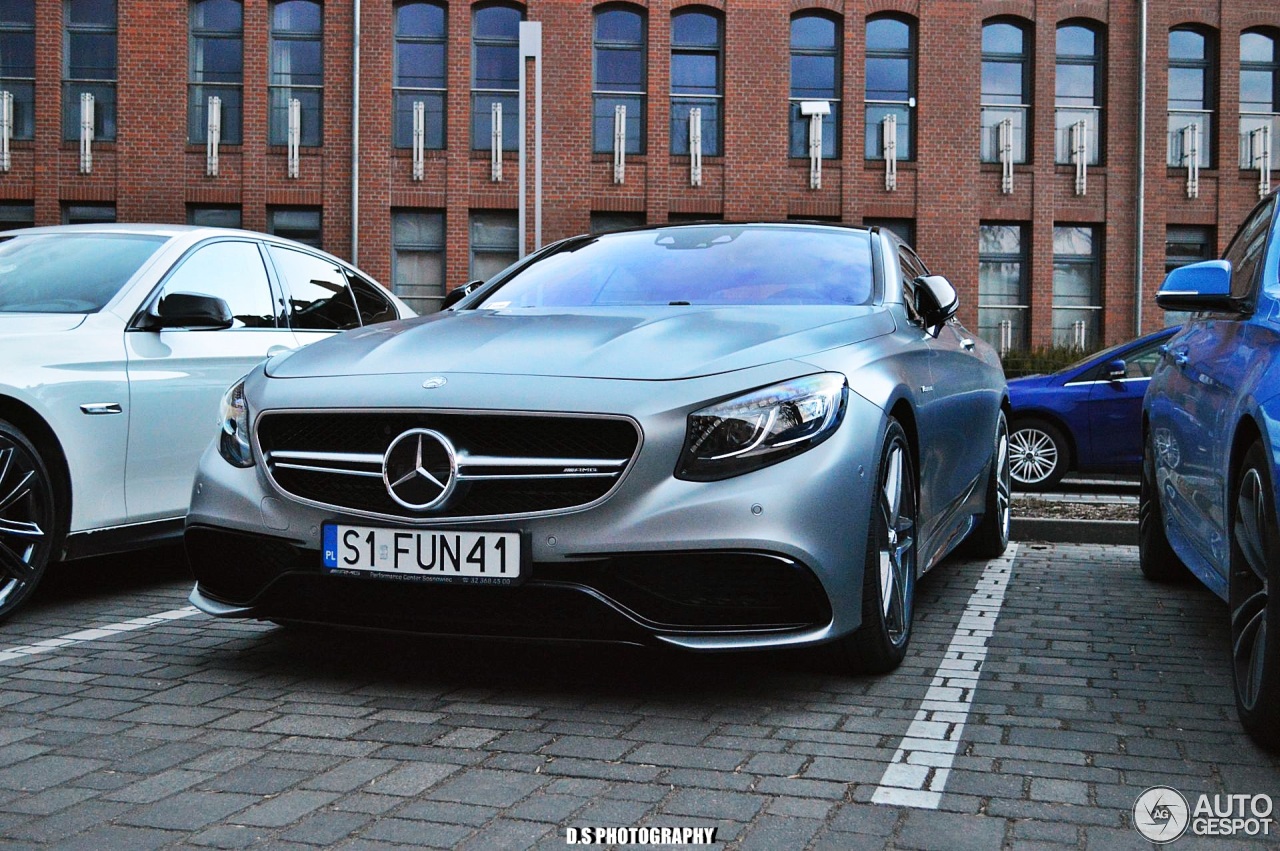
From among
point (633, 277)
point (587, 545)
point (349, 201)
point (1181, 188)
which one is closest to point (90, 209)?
point (349, 201)

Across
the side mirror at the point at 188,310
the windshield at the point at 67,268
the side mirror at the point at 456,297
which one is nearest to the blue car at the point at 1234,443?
the side mirror at the point at 456,297

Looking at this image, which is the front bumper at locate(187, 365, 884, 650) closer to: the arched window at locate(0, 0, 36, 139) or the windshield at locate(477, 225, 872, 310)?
the windshield at locate(477, 225, 872, 310)

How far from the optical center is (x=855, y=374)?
406cm

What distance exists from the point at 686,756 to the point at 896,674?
4.04 ft

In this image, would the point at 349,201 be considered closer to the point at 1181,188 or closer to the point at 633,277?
the point at 1181,188

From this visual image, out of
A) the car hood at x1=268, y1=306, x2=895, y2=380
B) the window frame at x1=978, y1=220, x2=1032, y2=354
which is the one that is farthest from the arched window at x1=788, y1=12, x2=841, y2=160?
the car hood at x1=268, y1=306, x2=895, y2=380

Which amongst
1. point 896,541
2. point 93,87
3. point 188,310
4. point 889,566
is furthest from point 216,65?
point 889,566

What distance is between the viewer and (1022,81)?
84.4ft

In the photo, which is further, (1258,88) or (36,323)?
(1258,88)

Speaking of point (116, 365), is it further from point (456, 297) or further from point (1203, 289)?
point (1203, 289)

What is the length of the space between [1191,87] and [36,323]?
24715 millimetres

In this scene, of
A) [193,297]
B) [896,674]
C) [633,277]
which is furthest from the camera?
[193,297]

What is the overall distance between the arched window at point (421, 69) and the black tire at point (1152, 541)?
64.6 feet

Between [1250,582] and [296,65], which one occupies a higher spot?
[296,65]
